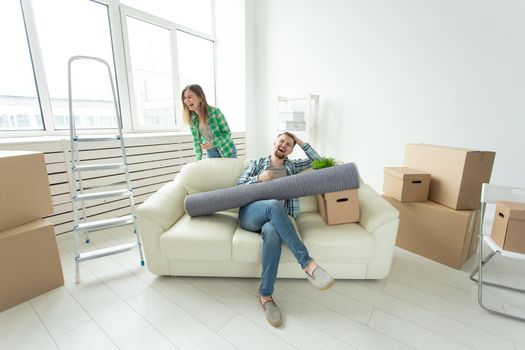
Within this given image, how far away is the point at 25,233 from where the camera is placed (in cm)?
152

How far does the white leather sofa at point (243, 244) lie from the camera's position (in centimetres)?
160

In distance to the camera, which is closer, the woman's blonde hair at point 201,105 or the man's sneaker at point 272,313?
the man's sneaker at point 272,313

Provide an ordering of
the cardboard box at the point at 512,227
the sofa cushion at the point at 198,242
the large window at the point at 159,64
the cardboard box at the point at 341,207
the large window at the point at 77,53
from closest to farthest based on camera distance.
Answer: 1. the cardboard box at the point at 512,227
2. the sofa cushion at the point at 198,242
3. the cardboard box at the point at 341,207
4. the large window at the point at 77,53
5. the large window at the point at 159,64

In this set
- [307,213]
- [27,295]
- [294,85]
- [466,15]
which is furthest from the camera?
[294,85]

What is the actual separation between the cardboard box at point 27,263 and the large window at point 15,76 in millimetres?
1344

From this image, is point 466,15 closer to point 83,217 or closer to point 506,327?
point 506,327

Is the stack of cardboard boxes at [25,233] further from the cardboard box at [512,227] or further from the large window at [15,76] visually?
the cardboard box at [512,227]

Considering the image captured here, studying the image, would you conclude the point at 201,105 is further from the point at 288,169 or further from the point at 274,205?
the point at 274,205

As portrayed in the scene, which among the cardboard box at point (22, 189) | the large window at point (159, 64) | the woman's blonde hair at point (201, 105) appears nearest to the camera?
the cardboard box at point (22, 189)

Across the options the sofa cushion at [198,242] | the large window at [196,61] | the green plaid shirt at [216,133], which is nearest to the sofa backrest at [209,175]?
the green plaid shirt at [216,133]

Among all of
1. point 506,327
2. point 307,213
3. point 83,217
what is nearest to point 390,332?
point 506,327

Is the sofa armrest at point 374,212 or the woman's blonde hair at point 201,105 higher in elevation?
the woman's blonde hair at point 201,105

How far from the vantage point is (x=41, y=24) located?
238 centimetres

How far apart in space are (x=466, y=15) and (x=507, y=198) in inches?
71.2
